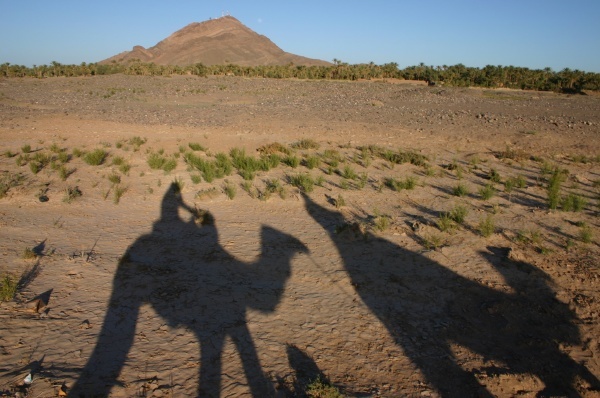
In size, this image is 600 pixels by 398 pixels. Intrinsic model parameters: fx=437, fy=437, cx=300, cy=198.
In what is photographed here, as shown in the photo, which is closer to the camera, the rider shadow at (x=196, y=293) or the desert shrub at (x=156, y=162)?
the rider shadow at (x=196, y=293)

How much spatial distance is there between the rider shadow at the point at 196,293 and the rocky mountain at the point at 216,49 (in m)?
83.1

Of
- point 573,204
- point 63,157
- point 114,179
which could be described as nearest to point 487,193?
point 573,204

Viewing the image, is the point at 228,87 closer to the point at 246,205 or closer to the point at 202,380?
the point at 246,205

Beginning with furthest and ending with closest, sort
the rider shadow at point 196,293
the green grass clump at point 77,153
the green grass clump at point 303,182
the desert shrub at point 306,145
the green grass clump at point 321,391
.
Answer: the desert shrub at point 306,145 → the green grass clump at point 77,153 → the green grass clump at point 303,182 → the rider shadow at point 196,293 → the green grass clump at point 321,391

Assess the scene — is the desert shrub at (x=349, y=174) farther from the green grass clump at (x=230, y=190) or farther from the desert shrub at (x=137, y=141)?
the desert shrub at (x=137, y=141)

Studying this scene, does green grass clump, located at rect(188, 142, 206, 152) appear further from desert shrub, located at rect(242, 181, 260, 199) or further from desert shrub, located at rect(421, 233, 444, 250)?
desert shrub, located at rect(421, 233, 444, 250)

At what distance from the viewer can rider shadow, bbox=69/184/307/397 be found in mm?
4496

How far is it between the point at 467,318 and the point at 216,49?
10124cm

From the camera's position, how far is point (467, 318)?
557cm

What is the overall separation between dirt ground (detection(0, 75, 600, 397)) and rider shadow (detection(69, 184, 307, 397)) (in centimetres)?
3

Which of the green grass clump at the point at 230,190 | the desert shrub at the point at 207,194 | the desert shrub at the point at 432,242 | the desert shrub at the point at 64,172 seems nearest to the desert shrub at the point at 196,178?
the desert shrub at the point at 207,194

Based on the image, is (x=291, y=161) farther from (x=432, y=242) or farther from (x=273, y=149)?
(x=432, y=242)

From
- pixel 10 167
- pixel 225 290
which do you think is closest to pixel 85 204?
pixel 10 167

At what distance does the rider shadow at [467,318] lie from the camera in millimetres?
4582
